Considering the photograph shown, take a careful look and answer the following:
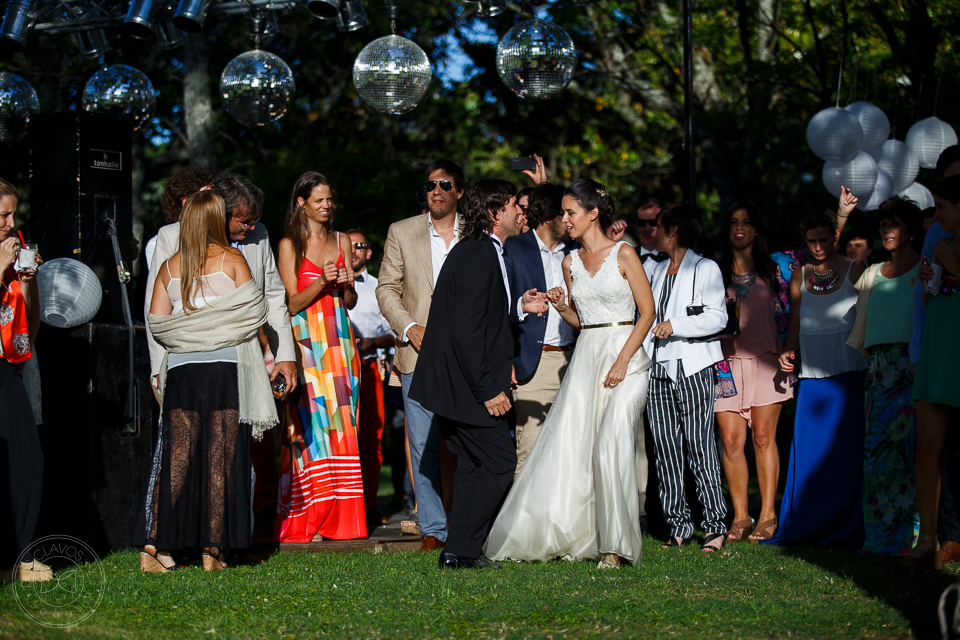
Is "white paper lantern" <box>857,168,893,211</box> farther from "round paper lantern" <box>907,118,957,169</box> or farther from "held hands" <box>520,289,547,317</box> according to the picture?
"held hands" <box>520,289,547,317</box>

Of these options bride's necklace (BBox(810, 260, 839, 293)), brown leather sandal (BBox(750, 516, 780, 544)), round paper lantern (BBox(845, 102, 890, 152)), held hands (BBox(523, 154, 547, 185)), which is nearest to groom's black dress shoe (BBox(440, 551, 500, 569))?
brown leather sandal (BBox(750, 516, 780, 544))

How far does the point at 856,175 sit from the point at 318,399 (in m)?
4.85

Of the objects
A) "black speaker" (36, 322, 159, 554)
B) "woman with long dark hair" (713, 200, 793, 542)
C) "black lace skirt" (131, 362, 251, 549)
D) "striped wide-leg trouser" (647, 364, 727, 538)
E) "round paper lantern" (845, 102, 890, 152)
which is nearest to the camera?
"black lace skirt" (131, 362, 251, 549)

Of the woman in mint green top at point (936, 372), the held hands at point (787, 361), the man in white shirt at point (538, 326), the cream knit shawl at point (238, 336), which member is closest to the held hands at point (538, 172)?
the man in white shirt at point (538, 326)

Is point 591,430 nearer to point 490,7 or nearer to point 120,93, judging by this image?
point 490,7

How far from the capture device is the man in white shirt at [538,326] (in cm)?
607

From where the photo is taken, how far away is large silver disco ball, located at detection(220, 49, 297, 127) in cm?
748

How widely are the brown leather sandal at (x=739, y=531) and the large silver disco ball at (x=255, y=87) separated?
4841 millimetres

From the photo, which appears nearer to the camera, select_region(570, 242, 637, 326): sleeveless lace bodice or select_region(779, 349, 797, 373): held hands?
select_region(570, 242, 637, 326): sleeveless lace bodice

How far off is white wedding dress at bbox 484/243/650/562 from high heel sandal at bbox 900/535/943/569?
4.78 ft

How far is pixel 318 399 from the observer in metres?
6.03

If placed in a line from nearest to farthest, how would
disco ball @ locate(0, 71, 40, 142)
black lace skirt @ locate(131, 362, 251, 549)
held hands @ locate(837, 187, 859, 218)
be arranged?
1. black lace skirt @ locate(131, 362, 251, 549)
2. held hands @ locate(837, 187, 859, 218)
3. disco ball @ locate(0, 71, 40, 142)

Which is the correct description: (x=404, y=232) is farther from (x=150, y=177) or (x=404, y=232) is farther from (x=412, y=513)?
(x=150, y=177)

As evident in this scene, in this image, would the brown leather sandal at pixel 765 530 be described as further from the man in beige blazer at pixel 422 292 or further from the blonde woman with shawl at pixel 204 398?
the blonde woman with shawl at pixel 204 398
